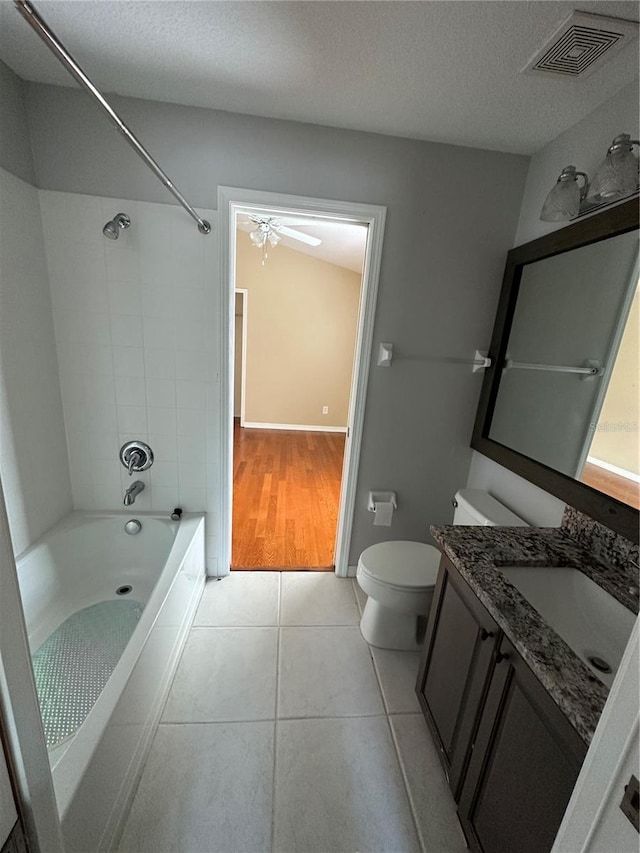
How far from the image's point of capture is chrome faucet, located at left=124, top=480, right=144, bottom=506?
6.00ft

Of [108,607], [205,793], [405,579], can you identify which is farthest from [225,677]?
[405,579]

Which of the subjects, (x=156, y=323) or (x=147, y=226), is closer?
(x=147, y=226)

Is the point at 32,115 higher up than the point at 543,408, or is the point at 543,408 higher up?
the point at 32,115

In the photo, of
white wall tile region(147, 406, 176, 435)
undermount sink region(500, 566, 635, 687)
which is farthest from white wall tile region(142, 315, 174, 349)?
undermount sink region(500, 566, 635, 687)

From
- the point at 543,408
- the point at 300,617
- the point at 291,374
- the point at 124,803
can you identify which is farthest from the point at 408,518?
the point at 291,374

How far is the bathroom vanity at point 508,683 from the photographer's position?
2.39 feet

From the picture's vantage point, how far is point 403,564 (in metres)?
1.70

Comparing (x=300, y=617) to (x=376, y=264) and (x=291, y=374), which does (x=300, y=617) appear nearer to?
(x=376, y=264)

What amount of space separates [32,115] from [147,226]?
23.1 inches

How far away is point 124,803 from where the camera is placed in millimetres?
1096

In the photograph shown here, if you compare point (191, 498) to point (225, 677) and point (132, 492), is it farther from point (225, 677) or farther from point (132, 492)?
point (225, 677)

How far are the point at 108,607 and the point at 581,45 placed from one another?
2.95m

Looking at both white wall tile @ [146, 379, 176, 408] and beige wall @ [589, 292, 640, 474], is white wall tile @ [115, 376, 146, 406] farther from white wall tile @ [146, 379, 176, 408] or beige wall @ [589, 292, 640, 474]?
beige wall @ [589, 292, 640, 474]

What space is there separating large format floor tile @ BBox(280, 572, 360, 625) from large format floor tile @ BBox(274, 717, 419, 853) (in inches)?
20.1
